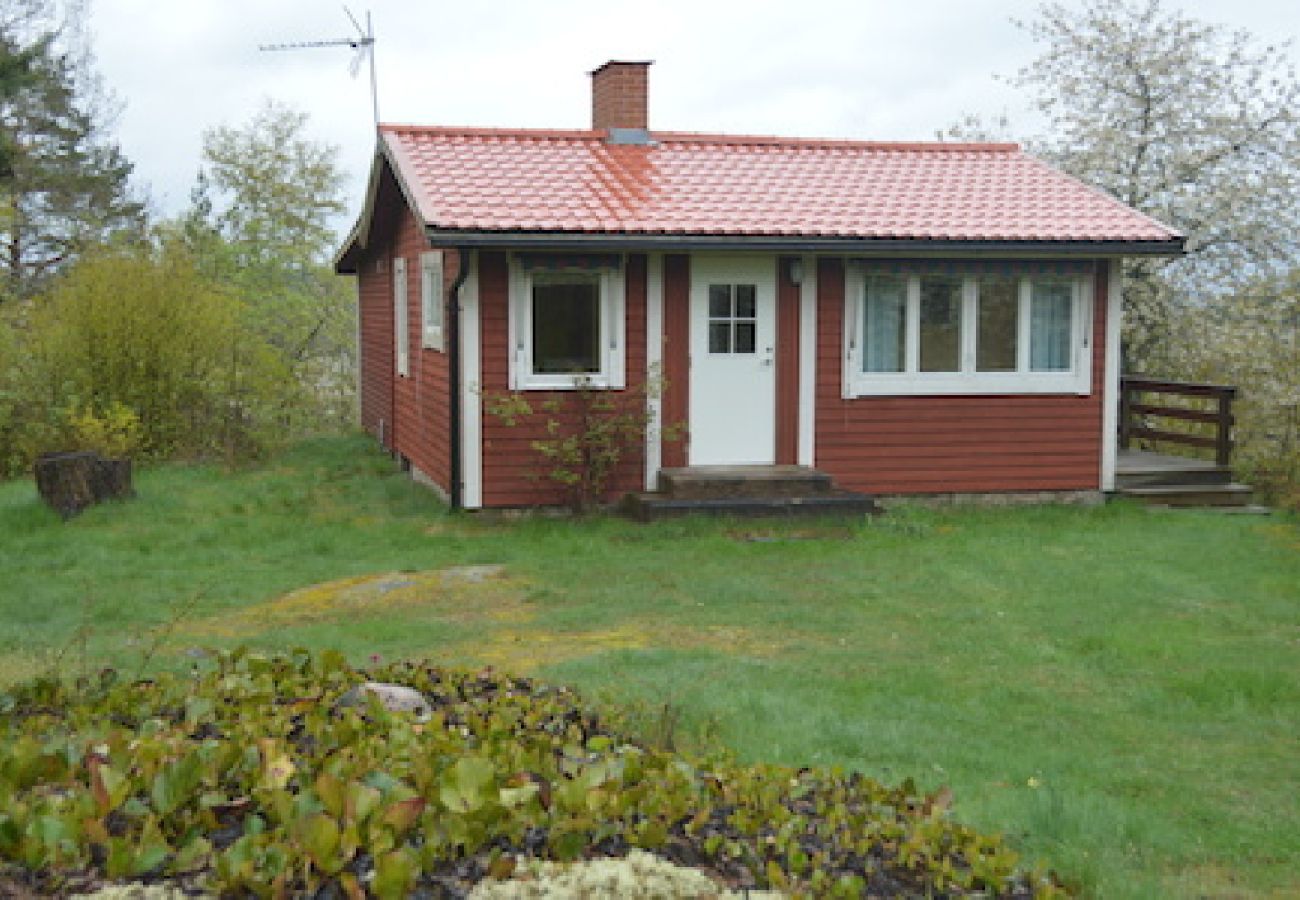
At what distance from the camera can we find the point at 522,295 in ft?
39.9

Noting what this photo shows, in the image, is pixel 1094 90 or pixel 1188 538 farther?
pixel 1094 90

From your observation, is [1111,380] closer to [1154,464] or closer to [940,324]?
[1154,464]

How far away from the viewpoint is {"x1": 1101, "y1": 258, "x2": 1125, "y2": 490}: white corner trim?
44.2 ft

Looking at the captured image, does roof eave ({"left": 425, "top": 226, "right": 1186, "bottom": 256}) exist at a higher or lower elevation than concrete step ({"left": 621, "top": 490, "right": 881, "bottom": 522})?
higher

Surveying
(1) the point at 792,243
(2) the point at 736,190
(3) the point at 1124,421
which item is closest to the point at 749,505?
(1) the point at 792,243

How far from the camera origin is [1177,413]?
14711 mm

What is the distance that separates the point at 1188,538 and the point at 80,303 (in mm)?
11413

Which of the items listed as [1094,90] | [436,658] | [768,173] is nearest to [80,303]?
[768,173]

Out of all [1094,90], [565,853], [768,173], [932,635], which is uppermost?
[1094,90]

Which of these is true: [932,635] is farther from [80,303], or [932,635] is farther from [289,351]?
[289,351]

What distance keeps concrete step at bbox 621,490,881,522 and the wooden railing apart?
4.15 metres

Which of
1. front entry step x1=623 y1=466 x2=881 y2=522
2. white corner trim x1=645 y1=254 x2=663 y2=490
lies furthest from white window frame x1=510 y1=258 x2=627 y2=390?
front entry step x1=623 y1=466 x2=881 y2=522

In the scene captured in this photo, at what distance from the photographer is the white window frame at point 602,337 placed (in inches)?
478

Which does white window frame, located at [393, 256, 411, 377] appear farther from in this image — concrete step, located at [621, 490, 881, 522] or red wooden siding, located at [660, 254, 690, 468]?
concrete step, located at [621, 490, 881, 522]
